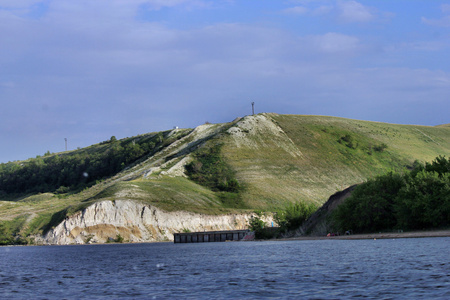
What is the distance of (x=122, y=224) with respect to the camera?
136 m

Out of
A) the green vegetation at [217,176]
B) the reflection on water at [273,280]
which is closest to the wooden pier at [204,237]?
the green vegetation at [217,176]

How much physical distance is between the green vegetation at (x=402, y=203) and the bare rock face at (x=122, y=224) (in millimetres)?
61410

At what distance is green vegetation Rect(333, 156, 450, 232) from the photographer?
73938 millimetres

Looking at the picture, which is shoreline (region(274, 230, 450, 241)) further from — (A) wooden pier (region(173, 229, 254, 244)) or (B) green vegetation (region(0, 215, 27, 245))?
(B) green vegetation (region(0, 215, 27, 245))

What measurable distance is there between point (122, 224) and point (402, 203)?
264 feet

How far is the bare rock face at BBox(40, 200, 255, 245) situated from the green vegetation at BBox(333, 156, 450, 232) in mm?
61410

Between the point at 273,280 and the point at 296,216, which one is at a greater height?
the point at 296,216

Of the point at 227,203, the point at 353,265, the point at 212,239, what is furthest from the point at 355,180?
the point at 353,265

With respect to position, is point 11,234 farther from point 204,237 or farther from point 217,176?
point 217,176

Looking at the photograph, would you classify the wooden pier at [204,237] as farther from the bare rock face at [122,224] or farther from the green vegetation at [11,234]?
the green vegetation at [11,234]

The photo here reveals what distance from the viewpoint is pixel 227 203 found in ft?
539


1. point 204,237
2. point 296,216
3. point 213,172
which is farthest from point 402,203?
point 213,172

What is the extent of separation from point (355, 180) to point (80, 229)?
10905 cm

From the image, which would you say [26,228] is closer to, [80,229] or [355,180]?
[80,229]
